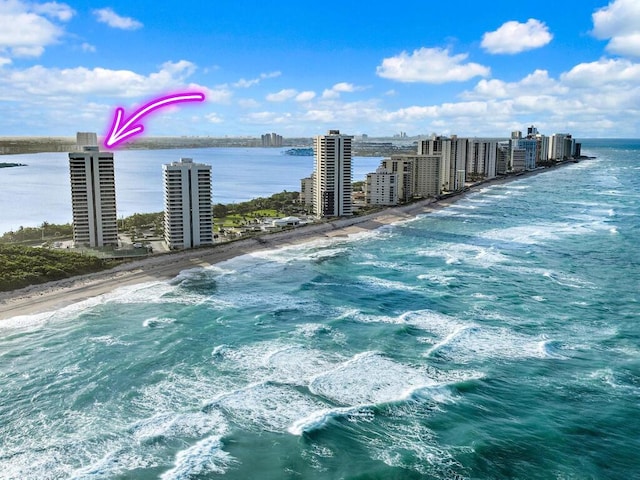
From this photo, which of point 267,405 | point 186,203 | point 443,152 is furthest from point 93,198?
point 443,152

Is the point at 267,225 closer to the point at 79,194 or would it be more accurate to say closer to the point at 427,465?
the point at 79,194

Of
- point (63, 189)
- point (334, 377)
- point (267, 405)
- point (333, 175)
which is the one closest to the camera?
point (267, 405)

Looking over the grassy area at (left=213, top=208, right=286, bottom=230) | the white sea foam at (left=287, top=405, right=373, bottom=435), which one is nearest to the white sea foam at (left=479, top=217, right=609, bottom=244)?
the grassy area at (left=213, top=208, right=286, bottom=230)

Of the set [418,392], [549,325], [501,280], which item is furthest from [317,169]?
[418,392]

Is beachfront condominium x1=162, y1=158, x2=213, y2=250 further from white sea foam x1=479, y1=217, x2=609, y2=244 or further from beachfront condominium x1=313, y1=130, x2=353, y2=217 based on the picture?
white sea foam x1=479, y1=217, x2=609, y2=244

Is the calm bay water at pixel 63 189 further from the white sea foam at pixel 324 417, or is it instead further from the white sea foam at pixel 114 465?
the white sea foam at pixel 324 417

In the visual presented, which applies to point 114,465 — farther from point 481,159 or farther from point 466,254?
point 481,159
